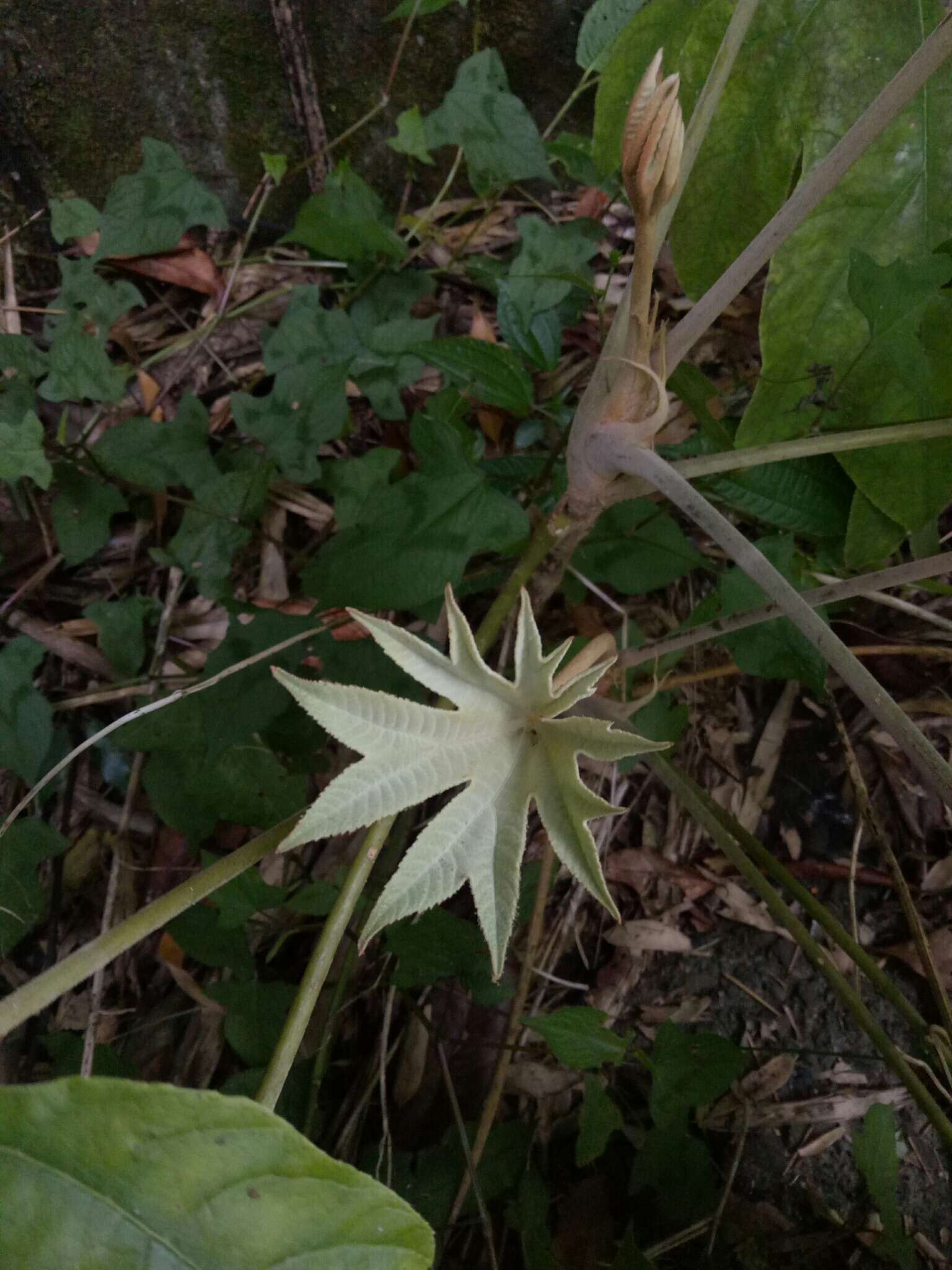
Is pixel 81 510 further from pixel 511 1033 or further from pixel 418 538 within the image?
pixel 511 1033

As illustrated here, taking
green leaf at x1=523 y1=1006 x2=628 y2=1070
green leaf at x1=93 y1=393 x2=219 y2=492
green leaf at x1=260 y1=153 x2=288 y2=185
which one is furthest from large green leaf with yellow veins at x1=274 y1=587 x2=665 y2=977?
green leaf at x1=260 y1=153 x2=288 y2=185

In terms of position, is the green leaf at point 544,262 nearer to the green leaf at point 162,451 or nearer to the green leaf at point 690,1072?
the green leaf at point 162,451

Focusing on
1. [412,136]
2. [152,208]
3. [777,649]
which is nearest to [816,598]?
[777,649]

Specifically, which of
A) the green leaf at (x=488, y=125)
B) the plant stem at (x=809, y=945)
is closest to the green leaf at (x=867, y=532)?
the plant stem at (x=809, y=945)

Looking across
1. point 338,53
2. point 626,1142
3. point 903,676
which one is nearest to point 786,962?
point 626,1142

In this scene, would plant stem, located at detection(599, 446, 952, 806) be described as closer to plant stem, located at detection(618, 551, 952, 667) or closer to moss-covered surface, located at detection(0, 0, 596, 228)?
plant stem, located at detection(618, 551, 952, 667)

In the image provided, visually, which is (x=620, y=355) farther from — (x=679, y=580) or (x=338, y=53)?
(x=338, y=53)
